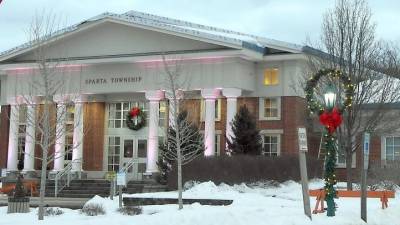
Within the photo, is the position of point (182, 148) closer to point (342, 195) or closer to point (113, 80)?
point (342, 195)

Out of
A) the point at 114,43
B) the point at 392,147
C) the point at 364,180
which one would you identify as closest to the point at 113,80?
the point at 114,43

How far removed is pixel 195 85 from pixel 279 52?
4.82 m

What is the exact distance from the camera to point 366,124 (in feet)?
91.1

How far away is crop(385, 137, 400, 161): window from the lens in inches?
1483

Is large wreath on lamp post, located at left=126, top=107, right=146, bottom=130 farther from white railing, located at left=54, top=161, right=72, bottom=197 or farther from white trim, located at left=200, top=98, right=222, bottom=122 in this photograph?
white railing, located at left=54, top=161, right=72, bottom=197

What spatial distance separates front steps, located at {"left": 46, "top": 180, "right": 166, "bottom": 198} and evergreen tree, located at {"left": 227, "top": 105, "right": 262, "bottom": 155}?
413 centimetres

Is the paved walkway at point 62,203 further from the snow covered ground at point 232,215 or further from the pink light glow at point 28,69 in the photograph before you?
the pink light glow at point 28,69

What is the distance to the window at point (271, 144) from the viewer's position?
37219 mm

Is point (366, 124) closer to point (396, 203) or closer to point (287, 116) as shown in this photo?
point (396, 203)

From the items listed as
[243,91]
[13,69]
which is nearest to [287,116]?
[243,91]

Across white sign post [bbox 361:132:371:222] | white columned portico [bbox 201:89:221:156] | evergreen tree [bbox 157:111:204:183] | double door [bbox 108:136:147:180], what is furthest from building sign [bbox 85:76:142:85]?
white sign post [bbox 361:132:371:222]

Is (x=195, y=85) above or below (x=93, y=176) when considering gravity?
above

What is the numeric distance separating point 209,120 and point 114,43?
7.30 m

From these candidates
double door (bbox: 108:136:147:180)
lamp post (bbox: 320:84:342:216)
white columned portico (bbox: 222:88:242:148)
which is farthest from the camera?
double door (bbox: 108:136:147:180)
